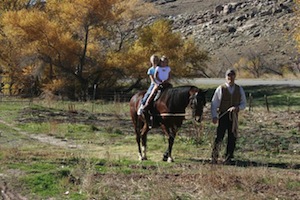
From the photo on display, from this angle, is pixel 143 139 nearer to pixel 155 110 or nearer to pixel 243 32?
pixel 155 110

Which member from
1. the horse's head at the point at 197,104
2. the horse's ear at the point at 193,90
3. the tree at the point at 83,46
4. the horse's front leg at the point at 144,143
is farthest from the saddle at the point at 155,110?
the tree at the point at 83,46

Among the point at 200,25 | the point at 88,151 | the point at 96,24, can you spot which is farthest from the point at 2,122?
the point at 200,25

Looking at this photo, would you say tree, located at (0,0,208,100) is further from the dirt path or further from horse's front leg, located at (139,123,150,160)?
horse's front leg, located at (139,123,150,160)

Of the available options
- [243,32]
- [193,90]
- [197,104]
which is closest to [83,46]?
[193,90]

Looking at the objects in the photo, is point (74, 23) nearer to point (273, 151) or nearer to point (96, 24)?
point (96, 24)

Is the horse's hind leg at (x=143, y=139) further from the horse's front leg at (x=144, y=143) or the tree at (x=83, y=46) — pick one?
the tree at (x=83, y=46)

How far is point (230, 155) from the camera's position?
37.4 feet

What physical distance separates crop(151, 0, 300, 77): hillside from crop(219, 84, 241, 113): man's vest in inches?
1746

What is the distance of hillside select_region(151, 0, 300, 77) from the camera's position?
6225 centimetres

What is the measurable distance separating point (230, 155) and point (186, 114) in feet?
4.35

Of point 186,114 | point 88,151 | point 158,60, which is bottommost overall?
point 88,151

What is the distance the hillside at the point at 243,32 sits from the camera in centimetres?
6225

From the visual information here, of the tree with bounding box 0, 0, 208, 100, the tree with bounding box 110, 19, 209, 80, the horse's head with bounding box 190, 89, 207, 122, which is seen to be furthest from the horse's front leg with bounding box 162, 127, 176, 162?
the tree with bounding box 110, 19, 209, 80

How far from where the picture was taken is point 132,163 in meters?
11.0
